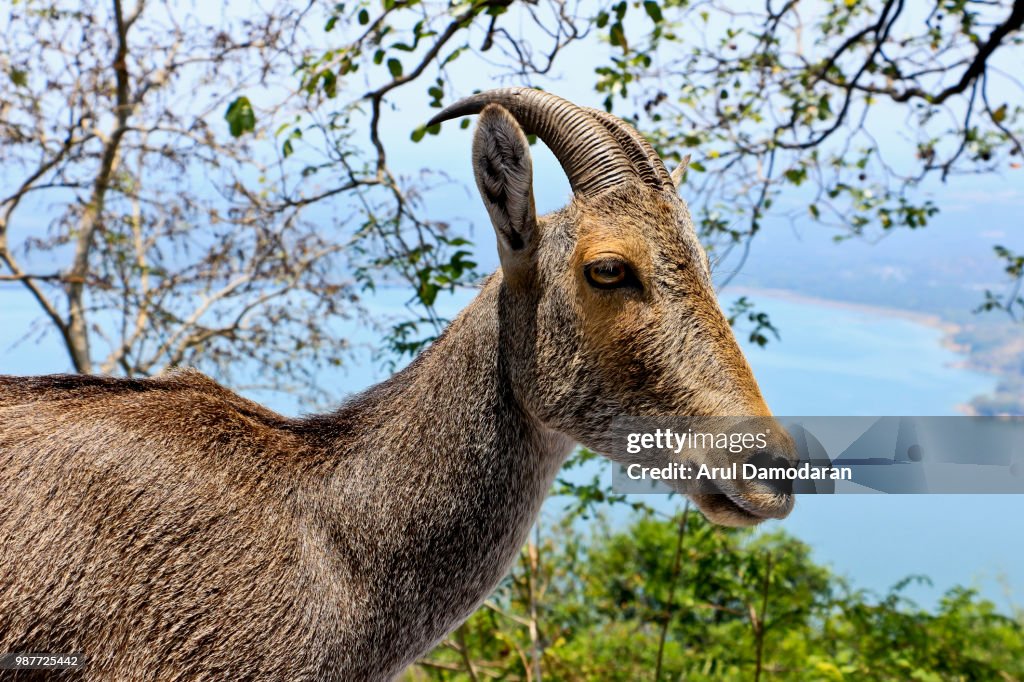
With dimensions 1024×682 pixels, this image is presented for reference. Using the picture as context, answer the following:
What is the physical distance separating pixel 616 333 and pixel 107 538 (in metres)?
1.34

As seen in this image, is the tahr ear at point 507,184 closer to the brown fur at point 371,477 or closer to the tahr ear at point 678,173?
the brown fur at point 371,477

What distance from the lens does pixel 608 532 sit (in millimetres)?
7430


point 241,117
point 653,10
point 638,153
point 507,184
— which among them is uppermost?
point 653,10

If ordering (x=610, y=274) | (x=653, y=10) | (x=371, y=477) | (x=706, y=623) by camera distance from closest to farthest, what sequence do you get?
(x=610, y=274), (x=371, y=477), (x=653, y=10), (x=706, y=623)

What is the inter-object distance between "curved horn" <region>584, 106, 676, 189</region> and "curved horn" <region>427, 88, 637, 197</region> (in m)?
0.03

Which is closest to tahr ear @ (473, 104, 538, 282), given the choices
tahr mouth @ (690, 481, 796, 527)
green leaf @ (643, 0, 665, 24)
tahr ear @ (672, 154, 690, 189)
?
tahr ear @ (672, 154, 690, 189)

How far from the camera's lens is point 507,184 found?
231 cm

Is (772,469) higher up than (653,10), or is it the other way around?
(653,10)

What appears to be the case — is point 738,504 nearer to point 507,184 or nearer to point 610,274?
point 610,274

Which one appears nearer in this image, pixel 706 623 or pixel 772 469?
pixel 772 469

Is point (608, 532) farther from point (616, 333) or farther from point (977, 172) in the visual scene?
point (616, 333)

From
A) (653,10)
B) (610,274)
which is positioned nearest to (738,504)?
(610,274)

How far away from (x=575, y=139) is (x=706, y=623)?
5561 millimetres

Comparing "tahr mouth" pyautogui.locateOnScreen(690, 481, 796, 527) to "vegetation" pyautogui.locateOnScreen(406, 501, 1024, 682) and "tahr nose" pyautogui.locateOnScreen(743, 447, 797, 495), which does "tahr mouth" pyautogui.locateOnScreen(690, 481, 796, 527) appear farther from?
"vegetation" pyautogui.locateOnScreen(406, 501, 1024, 682)
